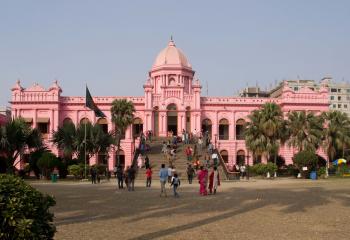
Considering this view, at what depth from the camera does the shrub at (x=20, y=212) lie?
7555 mm

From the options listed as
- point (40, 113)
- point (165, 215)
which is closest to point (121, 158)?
point (40, 113)

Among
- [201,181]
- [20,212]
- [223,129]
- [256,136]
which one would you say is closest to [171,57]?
[223,129]

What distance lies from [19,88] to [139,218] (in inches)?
2019

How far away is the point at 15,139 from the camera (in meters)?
42.1

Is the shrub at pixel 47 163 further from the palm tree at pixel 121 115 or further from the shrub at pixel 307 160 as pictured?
the shrub at pixel 307 160

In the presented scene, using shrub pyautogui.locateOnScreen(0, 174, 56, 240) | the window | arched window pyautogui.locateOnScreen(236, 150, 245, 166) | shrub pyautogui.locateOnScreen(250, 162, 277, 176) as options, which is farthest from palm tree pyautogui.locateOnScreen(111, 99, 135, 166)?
shrub pyautogui.locateOnScreen(0, 174, 56, 240)

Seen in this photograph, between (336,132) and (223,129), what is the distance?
1753 cm

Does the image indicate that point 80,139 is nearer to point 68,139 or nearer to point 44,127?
point 68,139

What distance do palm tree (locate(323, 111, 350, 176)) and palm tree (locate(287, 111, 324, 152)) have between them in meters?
2.23

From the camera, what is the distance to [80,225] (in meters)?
13.3

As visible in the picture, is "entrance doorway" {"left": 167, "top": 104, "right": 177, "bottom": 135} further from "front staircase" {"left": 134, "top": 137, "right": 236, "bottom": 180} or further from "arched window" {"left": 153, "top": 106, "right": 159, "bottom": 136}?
"front staircase" {"left": 134, "top": 137, "right": 236, "bottom": 180}

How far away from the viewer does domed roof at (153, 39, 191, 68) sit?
66.2 meters

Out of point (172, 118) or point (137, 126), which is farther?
point (137, 126)

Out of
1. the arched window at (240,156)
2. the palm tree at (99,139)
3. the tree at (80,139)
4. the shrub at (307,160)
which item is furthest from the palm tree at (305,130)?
the tree at (80,139)
